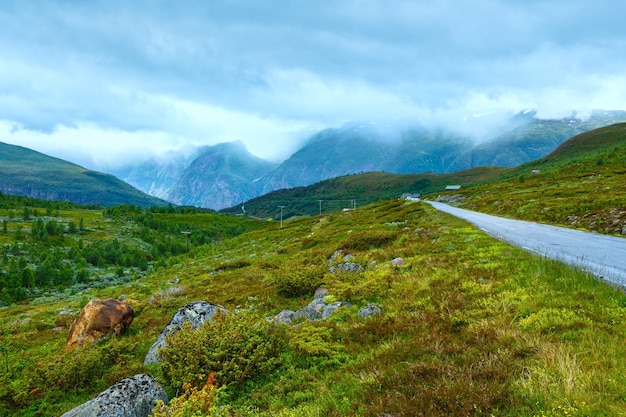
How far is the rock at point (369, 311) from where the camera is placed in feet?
38.3

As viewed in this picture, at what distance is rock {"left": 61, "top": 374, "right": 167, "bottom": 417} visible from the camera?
303 inches

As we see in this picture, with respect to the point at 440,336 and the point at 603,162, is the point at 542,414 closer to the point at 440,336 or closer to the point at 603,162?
the point at 440,336

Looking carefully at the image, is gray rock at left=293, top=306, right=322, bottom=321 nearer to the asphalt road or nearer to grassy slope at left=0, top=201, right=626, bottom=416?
grassy slope at left=0, top=201, right=626, bottom=416

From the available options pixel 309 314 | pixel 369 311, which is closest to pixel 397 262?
pixel 309 314

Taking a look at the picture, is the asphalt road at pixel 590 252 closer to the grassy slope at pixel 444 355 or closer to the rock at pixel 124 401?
the grassy slope at pixel 444 355

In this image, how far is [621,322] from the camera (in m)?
7.46

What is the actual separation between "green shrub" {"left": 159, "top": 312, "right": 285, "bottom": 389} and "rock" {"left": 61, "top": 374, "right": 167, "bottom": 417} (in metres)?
0.67

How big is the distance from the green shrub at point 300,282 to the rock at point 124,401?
35.7 feet

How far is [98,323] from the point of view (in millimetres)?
17266

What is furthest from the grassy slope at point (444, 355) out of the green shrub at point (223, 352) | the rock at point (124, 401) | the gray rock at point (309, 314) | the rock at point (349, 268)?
the rock at point (349, 268)

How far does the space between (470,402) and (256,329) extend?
6.83m

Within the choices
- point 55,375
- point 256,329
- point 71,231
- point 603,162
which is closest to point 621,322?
point 256,329

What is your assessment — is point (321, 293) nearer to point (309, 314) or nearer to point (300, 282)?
point (309, 314)

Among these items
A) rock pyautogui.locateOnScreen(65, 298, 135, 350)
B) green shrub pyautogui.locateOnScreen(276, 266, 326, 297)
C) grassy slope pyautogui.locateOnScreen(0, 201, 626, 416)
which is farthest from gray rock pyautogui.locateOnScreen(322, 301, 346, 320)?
rock pyautogui.locateOnScreen(65, 298, 135, 350)
